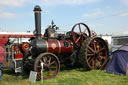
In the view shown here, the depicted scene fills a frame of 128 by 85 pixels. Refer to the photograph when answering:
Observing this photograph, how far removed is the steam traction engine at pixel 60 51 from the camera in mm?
6411

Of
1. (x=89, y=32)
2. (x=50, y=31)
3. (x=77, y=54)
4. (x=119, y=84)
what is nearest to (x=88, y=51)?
(x=77, y=54)

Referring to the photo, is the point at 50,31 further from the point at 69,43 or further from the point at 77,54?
the point at 77,54

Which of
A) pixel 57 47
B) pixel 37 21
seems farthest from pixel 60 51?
pixel 37 21

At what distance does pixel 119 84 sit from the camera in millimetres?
5344

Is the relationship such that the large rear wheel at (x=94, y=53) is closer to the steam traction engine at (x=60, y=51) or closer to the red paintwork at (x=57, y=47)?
the steam traction engine at (x=60, y=51)

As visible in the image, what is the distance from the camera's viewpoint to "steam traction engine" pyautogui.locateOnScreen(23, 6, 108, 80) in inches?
252

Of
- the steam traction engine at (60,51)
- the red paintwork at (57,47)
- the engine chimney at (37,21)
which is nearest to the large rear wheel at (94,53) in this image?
the steam traction engine at (60,51)

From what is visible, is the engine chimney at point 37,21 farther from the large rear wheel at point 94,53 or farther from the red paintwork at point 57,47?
the large rear wheel at point 94,53

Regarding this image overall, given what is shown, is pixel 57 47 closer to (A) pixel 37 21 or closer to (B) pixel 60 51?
(B) pixel 60 51

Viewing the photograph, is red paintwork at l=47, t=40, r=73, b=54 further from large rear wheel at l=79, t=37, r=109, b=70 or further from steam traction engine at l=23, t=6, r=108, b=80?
large rear wheel at l=79, t=37, r=109, b=70

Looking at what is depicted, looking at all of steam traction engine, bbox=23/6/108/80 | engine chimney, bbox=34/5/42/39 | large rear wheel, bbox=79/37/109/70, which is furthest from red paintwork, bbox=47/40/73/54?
large rear wheel, bbox=79/37/109/70

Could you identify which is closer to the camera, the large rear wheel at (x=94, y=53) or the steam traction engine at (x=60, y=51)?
the steam traction engine at (x=60, y=51)

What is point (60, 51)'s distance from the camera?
716 cm

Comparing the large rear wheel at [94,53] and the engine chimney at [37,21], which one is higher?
the engine chimney at [37,21]
